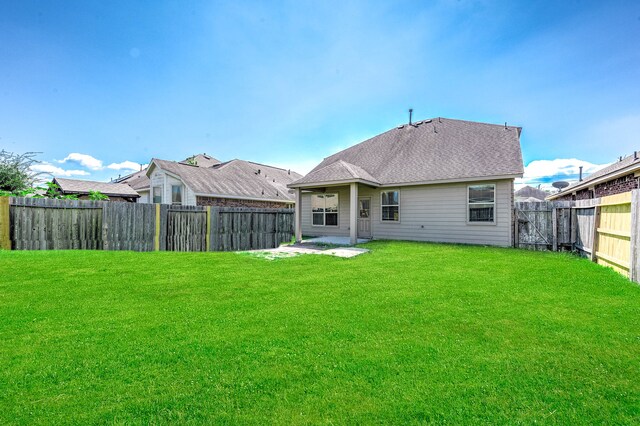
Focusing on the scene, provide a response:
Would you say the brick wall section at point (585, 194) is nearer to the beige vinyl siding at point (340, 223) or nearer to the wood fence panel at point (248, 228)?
the beige vinyl siding at point (340, 223)

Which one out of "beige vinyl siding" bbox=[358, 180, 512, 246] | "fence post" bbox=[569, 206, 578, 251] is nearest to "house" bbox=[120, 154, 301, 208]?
"beige vinyl siding" bbox=[358, 180, 512, 246]

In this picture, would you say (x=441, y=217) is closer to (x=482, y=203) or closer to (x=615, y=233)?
(x=482, y=203)

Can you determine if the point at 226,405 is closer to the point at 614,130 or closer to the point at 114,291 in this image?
the point at 114,291

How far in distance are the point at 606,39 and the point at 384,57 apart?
7.53 metres

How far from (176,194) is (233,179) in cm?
418

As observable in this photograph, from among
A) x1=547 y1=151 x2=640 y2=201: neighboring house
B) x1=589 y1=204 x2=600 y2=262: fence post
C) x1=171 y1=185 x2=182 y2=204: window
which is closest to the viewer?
x1=589 y1=204 x2=600 y2=262: fence post

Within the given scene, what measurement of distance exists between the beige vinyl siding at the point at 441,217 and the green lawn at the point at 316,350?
5655 mm

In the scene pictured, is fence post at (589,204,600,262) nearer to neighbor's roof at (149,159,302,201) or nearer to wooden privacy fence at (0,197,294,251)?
wooden privacy fence at (0,197,294,251)

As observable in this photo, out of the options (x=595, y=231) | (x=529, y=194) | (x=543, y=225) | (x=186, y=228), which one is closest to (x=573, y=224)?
(x=543, y=225)

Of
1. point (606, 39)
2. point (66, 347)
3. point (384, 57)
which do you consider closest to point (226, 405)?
point (66, 347)

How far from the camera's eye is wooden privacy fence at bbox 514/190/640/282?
5680 millimetres

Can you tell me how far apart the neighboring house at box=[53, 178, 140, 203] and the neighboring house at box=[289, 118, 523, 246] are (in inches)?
552

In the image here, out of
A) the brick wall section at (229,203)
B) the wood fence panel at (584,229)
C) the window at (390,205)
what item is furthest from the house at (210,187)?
the wood fence panel at (584,229)

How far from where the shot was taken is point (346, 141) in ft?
60.5
